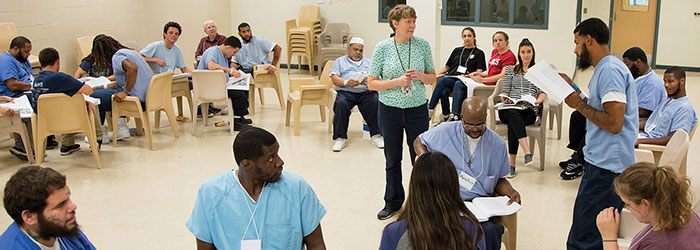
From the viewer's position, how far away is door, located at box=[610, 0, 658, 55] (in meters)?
11.6

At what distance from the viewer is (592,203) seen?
3.53 meters

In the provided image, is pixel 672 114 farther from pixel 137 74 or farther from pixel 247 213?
pixel 137 74

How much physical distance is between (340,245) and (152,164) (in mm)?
2677

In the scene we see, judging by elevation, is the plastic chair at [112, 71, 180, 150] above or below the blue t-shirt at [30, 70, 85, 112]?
below

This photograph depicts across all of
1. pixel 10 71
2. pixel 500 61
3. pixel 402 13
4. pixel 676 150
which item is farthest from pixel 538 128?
pixel 10 71

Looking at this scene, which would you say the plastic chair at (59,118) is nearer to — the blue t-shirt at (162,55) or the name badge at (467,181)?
the blue t-shirt at (162,55)

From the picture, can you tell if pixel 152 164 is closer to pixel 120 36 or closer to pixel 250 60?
pixel 250 60

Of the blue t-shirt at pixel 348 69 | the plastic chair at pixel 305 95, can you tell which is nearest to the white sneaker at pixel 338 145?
the blue t-shirt at pixel 348 69

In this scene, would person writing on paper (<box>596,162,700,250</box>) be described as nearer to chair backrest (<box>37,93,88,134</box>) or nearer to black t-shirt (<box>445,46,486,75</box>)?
chair backrest (<box>37,93,88,134</box>)

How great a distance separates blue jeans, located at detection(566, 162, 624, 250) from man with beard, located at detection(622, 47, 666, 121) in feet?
7.51

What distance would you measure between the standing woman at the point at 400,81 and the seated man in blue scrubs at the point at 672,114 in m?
1.69

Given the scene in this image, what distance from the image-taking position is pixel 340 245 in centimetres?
452

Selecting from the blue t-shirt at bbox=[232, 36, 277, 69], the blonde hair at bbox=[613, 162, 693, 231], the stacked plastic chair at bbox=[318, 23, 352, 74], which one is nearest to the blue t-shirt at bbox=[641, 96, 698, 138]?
the blonde hair at bbox=[613, 162, 693, 231]

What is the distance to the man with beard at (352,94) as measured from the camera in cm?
702
